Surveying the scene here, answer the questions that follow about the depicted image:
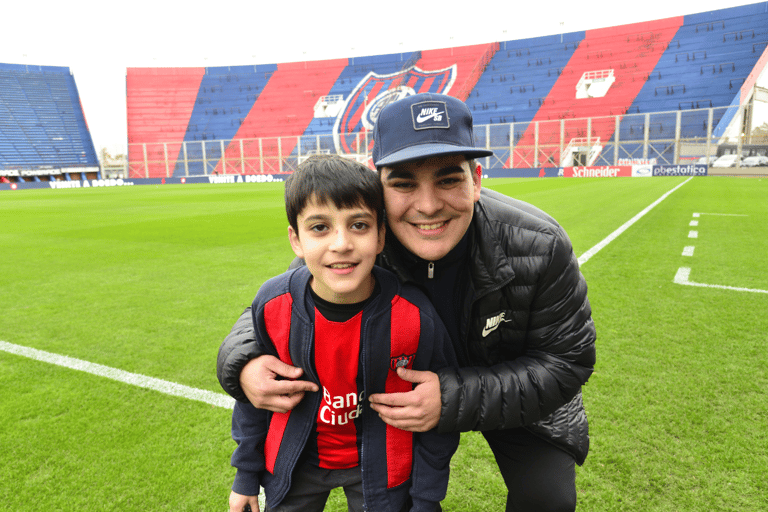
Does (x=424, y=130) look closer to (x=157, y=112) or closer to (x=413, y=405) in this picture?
(x=413, y=405)

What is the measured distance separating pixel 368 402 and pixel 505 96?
4504cm

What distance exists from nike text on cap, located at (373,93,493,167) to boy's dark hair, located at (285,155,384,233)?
10 centimetres

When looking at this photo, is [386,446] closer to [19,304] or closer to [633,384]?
[633,384]

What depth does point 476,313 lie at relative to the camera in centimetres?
183

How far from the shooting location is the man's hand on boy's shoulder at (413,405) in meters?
1.62

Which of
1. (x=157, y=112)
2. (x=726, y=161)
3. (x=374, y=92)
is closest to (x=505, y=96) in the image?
(x=374, y=92)

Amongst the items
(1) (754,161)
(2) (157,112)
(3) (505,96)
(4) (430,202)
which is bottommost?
(4) (430,202)

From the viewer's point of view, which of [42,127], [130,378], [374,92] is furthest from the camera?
[374,92]

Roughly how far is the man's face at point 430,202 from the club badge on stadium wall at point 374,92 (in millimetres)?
43355

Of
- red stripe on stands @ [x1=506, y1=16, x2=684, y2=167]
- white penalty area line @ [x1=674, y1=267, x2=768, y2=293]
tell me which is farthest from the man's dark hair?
red stripe on stands @ [x1=506, y1=16, x2=684, y2=167]

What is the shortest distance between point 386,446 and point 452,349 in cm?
42

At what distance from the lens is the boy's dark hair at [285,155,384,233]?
5.15 feet

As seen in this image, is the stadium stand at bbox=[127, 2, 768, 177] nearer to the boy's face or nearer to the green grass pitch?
the green grass pitch

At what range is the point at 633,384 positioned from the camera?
308 cm
